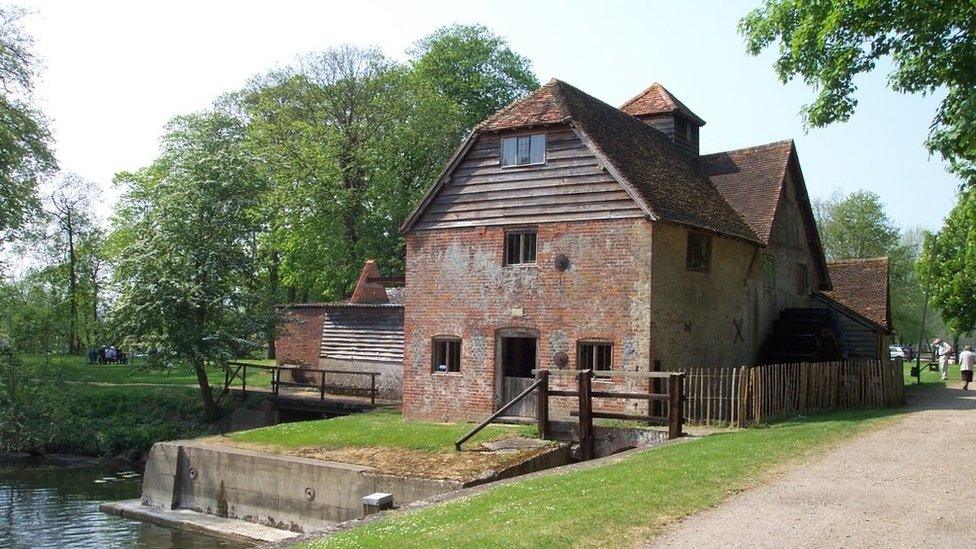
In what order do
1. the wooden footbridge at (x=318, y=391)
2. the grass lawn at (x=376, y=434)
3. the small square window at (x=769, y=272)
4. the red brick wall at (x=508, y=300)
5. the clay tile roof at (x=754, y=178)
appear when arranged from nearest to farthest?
the grass lawn at (x=376, y=434)
the red brick wall at (x=508, y=300)
the clay tile roof at (x=754, y=178)
the small square window at (x=769, y=272)
the wooden footbridge at (x=318, y=391)

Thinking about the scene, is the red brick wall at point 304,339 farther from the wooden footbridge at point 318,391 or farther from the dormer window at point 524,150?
the dormer window at point 524,150

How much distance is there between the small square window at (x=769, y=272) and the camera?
27181mm

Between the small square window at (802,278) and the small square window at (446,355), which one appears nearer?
the small square window at (446,355)

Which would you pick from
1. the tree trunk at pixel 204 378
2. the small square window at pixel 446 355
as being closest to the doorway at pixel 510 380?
the small square window at pixel 446 355

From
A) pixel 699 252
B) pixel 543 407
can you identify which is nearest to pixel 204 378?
pixel 543 407

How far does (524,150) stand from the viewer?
2277cm

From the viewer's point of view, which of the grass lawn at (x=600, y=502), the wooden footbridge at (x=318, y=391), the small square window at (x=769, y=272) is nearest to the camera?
the grass lawn at (x=600, y=502)

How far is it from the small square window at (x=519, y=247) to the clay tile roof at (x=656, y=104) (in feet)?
31.4

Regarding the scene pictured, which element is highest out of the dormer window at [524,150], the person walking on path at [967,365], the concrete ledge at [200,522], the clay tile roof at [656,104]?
the clay tile roof at [656,104]

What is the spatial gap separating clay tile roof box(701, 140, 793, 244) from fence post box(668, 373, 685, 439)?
9.62m

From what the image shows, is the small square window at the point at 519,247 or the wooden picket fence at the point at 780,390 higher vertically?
the small square window at the point at 519,247

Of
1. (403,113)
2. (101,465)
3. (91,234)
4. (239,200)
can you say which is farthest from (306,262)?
(91,234)

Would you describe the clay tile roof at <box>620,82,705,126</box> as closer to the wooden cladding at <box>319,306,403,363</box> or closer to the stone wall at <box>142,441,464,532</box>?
the wooden cladding at <box>319,306,403,363</box>

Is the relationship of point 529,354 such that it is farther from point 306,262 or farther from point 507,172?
point 306,262
